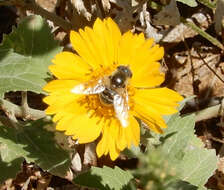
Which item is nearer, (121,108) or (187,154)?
(121,108)

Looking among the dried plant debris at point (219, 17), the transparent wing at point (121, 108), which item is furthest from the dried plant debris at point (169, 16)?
the transparent wing at point (121, 108)

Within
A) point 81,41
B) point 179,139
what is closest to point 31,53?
point 81,41

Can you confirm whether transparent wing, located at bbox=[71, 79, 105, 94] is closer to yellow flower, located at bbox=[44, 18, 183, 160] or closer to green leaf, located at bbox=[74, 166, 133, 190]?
yellow flower, located at bbox=[44, 18, 183, 160]

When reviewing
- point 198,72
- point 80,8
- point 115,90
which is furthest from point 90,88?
point 198,72

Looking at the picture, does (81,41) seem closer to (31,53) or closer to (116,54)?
(116,54)

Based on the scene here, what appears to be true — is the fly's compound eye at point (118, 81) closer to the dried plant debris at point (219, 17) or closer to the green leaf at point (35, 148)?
the green leaf at point (35, 148)

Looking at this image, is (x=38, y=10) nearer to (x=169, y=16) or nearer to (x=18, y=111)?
(x=18, y=111)

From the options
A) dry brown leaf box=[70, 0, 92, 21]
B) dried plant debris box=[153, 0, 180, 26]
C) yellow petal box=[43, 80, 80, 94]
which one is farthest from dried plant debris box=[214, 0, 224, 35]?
yellow petal box=[43, 80, 80, 94]
